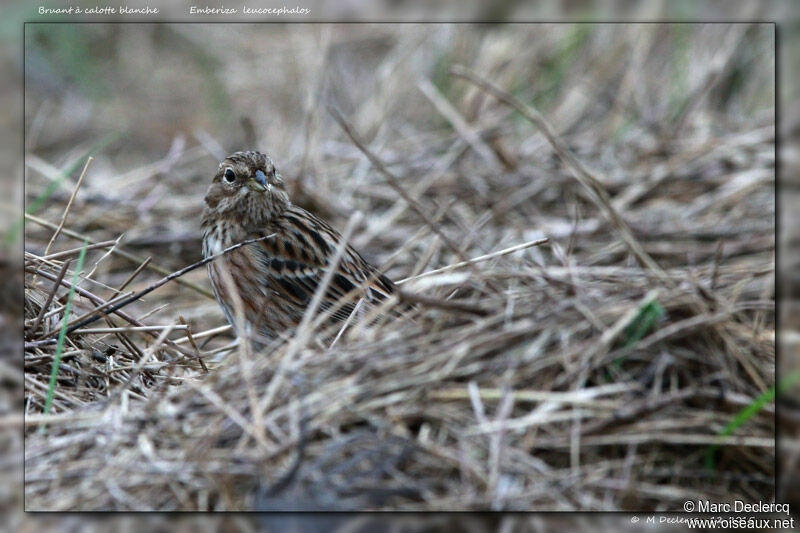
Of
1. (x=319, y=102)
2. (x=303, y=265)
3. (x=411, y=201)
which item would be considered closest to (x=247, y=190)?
(x=303, y=265)

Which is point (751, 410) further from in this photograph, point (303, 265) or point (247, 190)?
point (247, 190)

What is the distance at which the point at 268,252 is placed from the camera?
12.9ft

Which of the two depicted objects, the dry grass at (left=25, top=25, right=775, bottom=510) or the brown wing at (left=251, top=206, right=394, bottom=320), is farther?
the brown wing at (left=251, top=206, right=394, bottom=320)

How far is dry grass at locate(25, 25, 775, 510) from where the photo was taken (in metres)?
2.25

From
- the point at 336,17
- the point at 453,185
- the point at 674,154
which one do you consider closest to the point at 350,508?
the point at 453,185

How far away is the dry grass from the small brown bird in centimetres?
30

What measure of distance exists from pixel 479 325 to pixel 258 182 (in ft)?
5.53

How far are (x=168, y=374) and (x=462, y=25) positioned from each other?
498cm

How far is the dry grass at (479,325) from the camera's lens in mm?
2246

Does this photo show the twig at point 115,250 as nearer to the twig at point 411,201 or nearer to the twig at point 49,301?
the twig at point 49,301

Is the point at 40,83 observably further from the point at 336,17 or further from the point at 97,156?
the point at 336,17

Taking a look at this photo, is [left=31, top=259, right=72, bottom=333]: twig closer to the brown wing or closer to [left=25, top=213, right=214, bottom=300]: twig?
[left=25, top=213, right=214, bottom=300]: twig

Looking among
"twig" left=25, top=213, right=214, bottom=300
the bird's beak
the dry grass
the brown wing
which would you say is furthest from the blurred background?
the bird's beak

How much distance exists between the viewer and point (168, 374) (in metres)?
3.20
